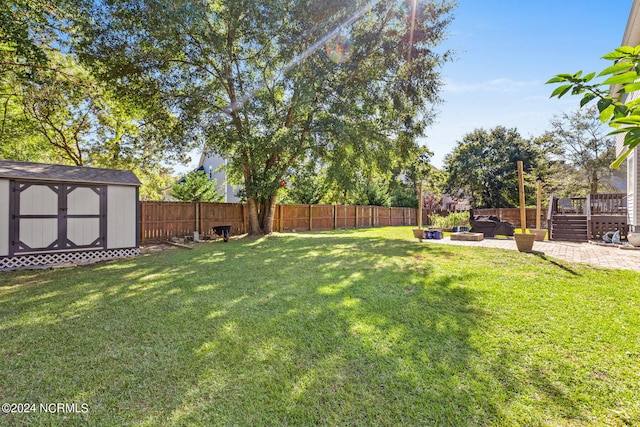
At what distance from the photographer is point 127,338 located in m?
3.26

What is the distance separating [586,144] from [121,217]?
24.1 metres

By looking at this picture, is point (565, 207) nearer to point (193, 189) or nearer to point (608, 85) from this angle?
point (608, 85)

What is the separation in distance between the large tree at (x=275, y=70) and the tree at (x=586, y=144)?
11.4 m

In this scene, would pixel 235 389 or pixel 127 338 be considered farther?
pixel 127 338

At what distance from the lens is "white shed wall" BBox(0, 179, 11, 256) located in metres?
7.04

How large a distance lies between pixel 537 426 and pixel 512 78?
31.1 feet

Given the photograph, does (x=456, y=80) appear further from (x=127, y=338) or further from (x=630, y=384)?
(x=127, y=338)

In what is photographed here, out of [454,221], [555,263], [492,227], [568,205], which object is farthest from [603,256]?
[568,205]

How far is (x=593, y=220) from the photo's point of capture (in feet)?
31.9

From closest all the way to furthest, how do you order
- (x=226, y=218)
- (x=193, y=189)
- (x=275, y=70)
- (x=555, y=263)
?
(x=555, y=263)
(x=275, y=70)
(x=226, y=218)
(x=193, y=189)

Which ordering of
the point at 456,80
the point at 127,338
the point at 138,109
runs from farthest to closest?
the point at 456,80
the point at 138,109
the point at 127,338

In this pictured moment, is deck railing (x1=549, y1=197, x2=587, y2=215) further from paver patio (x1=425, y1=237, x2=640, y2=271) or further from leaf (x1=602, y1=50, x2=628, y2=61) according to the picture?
leaf (x1=602, y1=50, x2=628, y2=61)

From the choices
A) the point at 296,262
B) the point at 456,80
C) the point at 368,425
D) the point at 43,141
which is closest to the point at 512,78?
the point at 456,80

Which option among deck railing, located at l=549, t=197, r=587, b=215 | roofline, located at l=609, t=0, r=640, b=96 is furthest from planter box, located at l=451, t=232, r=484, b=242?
roofline, located at l=609, t=0, r=640, b=96
